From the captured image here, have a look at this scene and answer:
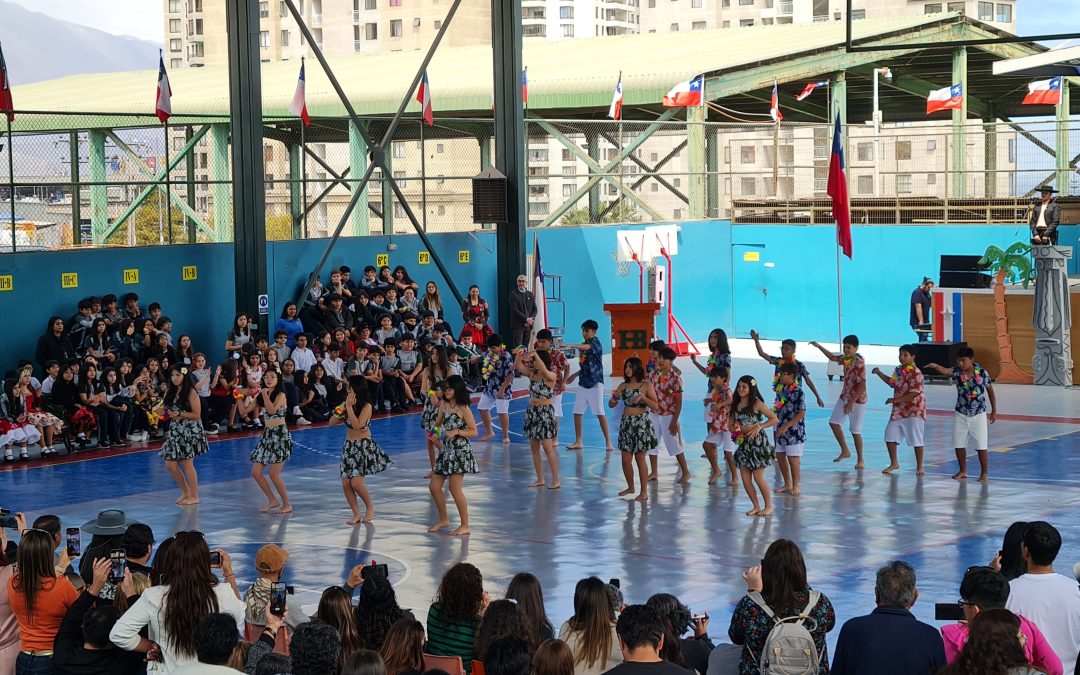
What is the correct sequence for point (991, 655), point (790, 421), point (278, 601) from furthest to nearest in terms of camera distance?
point (790, 421), point (278, 601), point (991, 655)

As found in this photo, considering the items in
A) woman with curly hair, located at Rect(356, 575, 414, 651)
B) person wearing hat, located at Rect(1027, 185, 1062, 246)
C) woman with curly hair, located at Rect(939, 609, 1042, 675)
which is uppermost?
person wearing hat, located at Rect(1027, 185, 1062, 246)

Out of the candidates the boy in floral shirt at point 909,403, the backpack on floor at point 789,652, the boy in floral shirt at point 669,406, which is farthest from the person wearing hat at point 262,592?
the boy in floral shirt at point 909,403

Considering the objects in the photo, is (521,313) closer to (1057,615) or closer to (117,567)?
(117,567)

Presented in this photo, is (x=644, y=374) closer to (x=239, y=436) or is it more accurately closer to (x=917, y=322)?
(x=239, y=436)

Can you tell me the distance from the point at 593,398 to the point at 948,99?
1966 centimetres

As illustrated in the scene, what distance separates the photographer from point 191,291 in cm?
2412

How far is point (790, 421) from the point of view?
1634cm

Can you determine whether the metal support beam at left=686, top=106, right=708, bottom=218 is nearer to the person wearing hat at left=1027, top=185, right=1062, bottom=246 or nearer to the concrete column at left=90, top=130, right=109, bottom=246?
the person wearing hat at left=1027, top=185, right=1062, bottom=246

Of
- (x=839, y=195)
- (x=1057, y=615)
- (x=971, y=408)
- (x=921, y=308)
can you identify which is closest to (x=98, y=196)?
(x=921, y=308)

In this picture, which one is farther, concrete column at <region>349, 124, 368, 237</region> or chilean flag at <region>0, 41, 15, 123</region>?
concrete column at <region>349, 124, 368, 237</region>

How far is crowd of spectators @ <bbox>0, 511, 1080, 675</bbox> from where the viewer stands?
6.70 meters

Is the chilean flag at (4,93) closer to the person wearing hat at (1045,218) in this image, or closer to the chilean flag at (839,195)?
the chilean flag at (839,195)

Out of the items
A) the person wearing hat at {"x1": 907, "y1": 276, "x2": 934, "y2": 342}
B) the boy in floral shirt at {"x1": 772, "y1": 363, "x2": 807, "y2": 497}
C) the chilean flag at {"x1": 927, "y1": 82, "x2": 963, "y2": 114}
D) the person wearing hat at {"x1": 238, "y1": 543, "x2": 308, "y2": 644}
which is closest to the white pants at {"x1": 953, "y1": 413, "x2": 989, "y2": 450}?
the boy in floral shirt at {"x1": 772, "y1": 363, "x2": 807, "y2": 497}

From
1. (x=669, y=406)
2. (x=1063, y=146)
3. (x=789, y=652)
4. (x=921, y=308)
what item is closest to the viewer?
(x=789, y=652)
